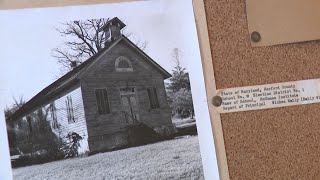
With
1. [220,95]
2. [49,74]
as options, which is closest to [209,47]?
[220,95]

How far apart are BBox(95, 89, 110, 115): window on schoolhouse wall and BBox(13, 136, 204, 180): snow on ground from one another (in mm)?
44

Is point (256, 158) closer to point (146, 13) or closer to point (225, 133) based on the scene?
point (225, 133)

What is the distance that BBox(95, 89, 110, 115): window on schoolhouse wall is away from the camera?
0.39 metres

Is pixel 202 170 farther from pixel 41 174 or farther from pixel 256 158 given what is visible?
pixel 41 174

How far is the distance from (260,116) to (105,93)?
173 mm

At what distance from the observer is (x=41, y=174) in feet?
1.22

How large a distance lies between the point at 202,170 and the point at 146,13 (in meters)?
0.18

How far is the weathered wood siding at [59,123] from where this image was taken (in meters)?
0.37

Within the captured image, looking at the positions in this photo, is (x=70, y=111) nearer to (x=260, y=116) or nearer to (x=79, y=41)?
(x=79, y=41)

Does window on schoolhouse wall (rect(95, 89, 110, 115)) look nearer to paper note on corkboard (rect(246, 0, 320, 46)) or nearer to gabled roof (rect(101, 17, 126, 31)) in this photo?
gabled roof (rect(101, 17, 126, 31))

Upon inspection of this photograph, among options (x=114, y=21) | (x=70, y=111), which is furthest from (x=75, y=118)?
(x=114, y=21)

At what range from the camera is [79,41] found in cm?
39

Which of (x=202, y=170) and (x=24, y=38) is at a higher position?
(x=24, y=38)

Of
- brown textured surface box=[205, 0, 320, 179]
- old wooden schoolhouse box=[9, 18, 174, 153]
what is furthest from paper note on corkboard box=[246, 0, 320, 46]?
old wooden schoolhouse box=[9, 18, 174, 153]
